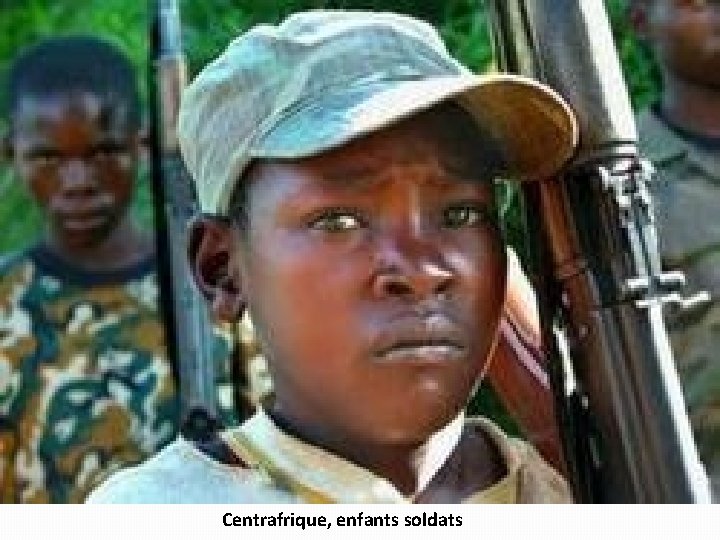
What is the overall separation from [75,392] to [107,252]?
16 centimetres

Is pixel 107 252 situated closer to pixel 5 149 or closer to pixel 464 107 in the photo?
pixel 5 149

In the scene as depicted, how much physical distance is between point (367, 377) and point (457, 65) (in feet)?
0.47

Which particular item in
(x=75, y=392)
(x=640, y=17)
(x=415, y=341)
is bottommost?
(x=75, y=392)

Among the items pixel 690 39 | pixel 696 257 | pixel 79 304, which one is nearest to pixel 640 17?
pixel 690 39

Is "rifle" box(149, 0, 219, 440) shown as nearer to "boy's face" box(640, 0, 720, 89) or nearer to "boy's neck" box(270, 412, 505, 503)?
"boy's face" box(640, 0, 720, 89)

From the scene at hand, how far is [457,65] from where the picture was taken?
0.87 metres

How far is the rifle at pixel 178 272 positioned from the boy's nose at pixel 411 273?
89 cm

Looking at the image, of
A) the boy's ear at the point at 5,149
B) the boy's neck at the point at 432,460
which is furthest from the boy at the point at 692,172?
the boy's ear at the point at 5,149

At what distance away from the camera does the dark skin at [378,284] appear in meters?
0.82

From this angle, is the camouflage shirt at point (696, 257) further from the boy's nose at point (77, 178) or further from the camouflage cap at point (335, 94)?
the boy's nose at point (77, 178)

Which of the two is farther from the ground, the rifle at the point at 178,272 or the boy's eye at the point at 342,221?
the boy's eye at the point at 342,221

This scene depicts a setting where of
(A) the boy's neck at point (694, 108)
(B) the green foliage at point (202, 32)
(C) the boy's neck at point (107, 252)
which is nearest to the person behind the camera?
(A) the boy's neck at point (694, 108)

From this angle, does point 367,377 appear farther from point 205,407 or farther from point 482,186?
point 205,407

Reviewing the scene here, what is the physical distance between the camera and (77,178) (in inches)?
75.9
